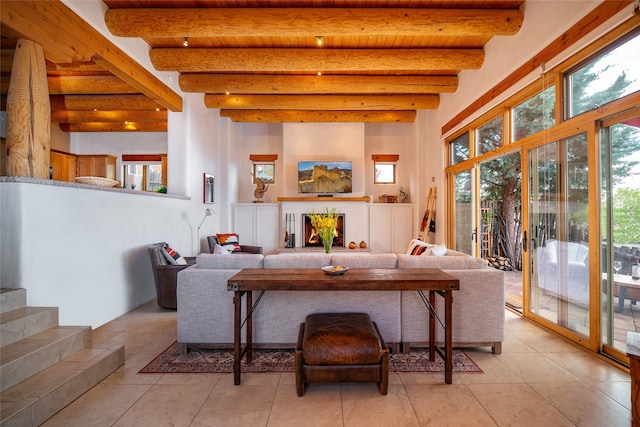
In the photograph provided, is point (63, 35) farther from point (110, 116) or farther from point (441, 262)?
point (441, 262)

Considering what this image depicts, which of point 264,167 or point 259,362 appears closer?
point 259,362

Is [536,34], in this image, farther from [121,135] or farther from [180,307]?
[121,135]

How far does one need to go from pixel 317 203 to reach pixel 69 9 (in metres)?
4.99

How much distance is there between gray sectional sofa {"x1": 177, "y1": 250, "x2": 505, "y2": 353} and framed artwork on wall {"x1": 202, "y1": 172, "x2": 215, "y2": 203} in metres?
3.59

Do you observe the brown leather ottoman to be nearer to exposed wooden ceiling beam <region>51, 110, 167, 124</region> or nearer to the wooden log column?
the wooden log column

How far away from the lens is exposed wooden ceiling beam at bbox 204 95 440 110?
19.5 feet

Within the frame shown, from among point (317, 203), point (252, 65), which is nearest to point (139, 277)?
point (252, 65)

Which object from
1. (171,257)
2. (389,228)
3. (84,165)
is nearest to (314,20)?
(171,257)

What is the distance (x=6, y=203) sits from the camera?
2363 millimetres

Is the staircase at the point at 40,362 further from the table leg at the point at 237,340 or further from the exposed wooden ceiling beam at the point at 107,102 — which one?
the exposed wooden ceiling beam at the point at 107,102

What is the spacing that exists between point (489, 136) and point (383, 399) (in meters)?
3.88

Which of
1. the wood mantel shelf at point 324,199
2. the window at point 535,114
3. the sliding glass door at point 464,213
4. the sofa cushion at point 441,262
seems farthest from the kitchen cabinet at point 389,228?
the sofa cushion at point 441,262

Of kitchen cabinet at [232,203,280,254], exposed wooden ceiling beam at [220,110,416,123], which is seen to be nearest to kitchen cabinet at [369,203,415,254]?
exposed wooden ceiling beam at [220,110,416,123]

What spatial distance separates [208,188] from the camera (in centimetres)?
608
